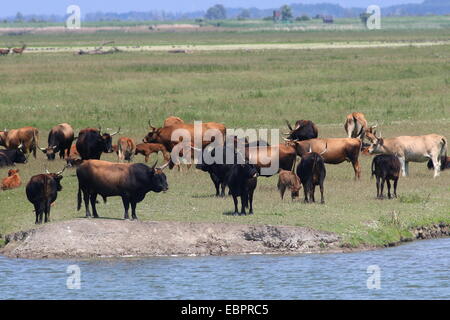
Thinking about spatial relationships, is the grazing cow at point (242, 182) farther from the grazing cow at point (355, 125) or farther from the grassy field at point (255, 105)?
the grazing cow at point (355, 125)

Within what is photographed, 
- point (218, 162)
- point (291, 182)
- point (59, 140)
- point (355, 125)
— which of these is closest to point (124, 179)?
point (218, 162)

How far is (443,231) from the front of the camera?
2264cm

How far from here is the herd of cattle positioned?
21.2 metres

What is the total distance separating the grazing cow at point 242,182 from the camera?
22000 mm

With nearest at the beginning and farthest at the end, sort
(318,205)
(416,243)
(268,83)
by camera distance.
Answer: (416,243) → (318,205) → (268,83)

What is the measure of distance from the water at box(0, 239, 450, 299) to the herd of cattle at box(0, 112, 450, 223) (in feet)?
6.09

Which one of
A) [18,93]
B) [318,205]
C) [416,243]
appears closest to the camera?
[416,243]

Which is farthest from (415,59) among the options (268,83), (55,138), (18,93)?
(55,138)

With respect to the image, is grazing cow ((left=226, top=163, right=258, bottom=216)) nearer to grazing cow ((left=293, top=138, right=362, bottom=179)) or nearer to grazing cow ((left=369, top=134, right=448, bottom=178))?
grazing cow ((left=293, top=138, right=362, bottom=179))

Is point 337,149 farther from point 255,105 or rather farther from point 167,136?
point 255,105

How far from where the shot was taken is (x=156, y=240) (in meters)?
20.6

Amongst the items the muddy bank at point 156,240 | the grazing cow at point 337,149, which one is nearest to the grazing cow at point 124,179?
the muddy bank at point 156,240

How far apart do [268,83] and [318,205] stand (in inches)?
1253

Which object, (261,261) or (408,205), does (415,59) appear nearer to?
(408,205)
